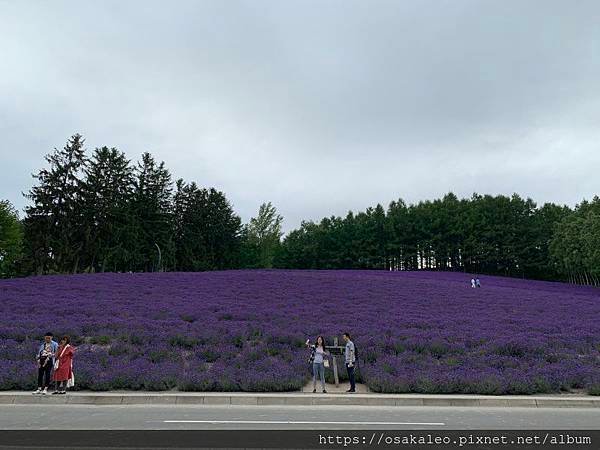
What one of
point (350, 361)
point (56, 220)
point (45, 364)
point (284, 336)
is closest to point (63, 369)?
point (45, 364)

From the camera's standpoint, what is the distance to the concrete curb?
13.5 meters

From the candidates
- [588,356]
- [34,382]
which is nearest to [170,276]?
[34,382]

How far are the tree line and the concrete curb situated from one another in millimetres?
46276

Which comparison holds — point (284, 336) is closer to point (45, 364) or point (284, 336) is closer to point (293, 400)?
point (293, 400)

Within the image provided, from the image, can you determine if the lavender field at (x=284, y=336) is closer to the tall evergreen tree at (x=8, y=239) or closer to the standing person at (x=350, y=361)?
the standing person at (x=350, y=361)

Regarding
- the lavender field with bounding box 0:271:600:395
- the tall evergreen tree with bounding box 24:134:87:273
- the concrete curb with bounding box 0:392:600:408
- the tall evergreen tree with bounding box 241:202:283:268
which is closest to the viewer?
the concrete curb with bounding box 0:392:600:408

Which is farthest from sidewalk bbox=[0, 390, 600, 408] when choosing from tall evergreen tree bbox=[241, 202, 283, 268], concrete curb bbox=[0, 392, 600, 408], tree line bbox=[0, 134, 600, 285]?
tall evergreen tree bbox=[241, 202, 283, 268]

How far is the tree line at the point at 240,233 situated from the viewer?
6225 centimetres

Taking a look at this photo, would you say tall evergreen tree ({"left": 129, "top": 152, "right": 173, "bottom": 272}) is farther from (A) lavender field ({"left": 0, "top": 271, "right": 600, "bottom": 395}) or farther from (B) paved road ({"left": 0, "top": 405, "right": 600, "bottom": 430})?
(B) paved road ({"left": 0, "top": 405, "right": 600, "bottom": 430})

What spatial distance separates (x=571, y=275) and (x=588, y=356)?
7223cm

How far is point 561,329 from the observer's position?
77.2 ft

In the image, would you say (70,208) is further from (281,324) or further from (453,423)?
(453,423)

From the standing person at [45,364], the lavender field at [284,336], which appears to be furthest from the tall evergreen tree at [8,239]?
the standing person at [45,364]

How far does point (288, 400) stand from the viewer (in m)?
13.6
